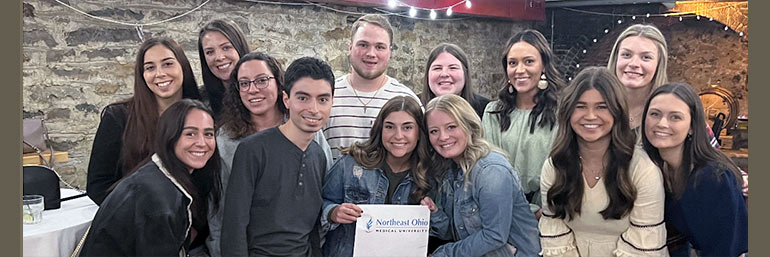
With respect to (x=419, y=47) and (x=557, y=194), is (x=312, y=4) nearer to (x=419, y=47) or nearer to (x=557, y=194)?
(x=419, y=47)

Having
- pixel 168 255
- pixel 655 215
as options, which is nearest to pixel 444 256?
pixel 655 215

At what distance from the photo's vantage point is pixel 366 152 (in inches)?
102

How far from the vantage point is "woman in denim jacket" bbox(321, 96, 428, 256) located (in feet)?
8.35

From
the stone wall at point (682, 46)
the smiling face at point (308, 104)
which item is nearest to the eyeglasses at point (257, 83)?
the smiling face at point (308, 104)

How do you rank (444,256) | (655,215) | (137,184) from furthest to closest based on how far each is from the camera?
1. (444,256)
2. (655,215)
3. (137,184)

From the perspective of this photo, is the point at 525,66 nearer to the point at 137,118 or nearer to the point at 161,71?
the point at 161,71

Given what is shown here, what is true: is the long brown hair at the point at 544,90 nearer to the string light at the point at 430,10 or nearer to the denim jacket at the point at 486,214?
the denim jacket at the point at 486,214

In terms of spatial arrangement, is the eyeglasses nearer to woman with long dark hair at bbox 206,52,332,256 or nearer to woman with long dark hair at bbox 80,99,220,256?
woman with long dark hair at bbox 206,52,332,256

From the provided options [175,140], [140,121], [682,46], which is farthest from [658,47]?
[682,46]

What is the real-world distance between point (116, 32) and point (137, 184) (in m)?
1.10

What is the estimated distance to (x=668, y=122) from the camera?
2.40 m

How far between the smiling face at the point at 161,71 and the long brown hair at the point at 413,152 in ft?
2.44

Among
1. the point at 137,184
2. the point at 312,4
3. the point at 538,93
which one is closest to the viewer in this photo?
the point at 137,184

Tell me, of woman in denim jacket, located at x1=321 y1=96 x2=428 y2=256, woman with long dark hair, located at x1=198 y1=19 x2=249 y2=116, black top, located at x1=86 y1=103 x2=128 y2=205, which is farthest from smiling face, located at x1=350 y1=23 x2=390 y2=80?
black top, located at x1=86 y1=103 x2=128 y2=205
